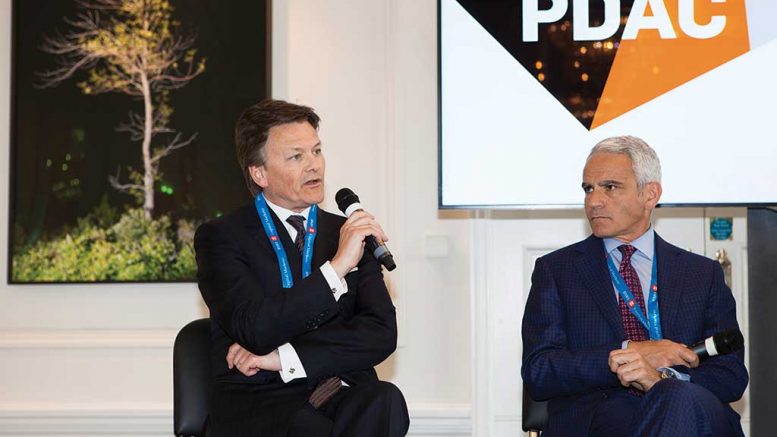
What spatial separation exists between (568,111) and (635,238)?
886 millimetres

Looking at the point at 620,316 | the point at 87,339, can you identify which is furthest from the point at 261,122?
the point at 87,339

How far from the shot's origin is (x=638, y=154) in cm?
306

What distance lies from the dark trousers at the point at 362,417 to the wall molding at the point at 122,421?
1764mm

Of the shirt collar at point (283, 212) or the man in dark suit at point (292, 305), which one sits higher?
the shirt collar at point (283, 212)

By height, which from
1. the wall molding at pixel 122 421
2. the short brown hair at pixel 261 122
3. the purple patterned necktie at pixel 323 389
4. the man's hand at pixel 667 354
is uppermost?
the short brown hair at pixel 261 122

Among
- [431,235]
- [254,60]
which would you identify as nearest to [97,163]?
[254,60]

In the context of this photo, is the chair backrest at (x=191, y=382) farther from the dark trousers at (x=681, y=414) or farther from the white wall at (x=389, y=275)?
the white wall at (x=389, y=275)

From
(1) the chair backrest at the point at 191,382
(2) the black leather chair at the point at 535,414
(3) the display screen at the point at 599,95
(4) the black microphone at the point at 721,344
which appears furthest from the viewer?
(3) the display screen at the point at 599,95

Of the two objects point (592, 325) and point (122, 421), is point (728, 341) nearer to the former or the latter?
point (592, 325)

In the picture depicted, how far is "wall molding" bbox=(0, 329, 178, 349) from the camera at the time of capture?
454 cm

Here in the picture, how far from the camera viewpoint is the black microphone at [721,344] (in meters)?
2.64

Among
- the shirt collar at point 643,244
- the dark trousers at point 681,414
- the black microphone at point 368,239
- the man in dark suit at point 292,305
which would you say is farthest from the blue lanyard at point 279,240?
the dark trousers at point 681,414

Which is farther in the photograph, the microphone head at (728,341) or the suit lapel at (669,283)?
the suit lapel at (669,283)

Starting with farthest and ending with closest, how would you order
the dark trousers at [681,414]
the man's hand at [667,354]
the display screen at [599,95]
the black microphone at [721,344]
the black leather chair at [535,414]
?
the display screen at [599,95] → the black leather chair at [535,414] → the man's hand at [667,354] → the black microphone at [721,344] → the dark trousers at [681,414]
